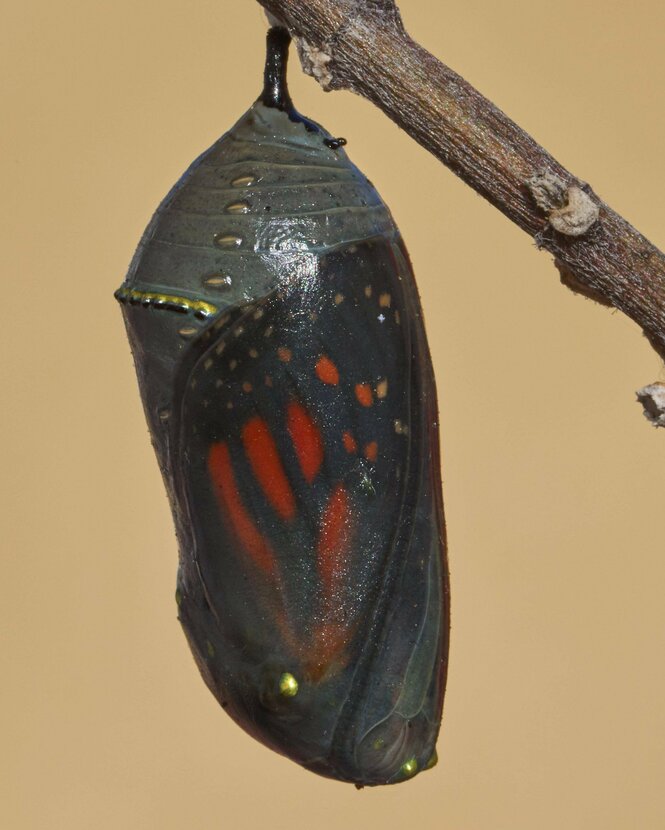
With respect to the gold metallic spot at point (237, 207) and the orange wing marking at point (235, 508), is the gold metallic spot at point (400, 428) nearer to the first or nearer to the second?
the orange wing marking at point (235, 508)

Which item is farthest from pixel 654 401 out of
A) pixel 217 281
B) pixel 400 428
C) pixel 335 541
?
pixel 217 281

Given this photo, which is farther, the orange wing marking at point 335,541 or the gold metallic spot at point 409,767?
the gold metallic spot at point 409,767

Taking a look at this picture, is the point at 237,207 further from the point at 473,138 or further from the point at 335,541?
the point at 335,541

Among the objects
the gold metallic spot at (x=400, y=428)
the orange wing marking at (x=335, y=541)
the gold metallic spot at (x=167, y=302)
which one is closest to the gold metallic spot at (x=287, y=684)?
the orange wing marking at (x=335, y=541)

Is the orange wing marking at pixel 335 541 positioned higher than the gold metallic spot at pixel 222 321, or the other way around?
the gold metallic spot at pixel 222 321

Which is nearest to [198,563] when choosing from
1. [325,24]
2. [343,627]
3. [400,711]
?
[343,627]

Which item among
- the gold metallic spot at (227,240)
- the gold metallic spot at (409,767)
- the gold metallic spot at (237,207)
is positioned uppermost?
the gold metallic spot at (237,207)

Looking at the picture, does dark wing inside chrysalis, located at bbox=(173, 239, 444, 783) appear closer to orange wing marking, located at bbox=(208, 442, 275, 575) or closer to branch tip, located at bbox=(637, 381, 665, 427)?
orange wing marking, located at bbox=(208, 442, 275, 575)
